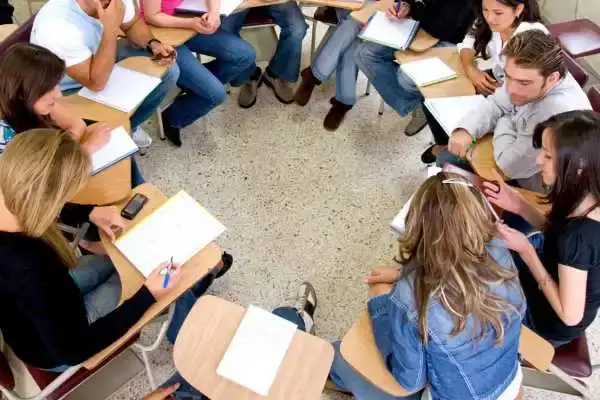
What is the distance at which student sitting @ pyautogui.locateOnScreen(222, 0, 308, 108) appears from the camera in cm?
343

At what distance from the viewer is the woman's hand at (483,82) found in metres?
2.79

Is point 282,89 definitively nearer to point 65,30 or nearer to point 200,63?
point 200,63

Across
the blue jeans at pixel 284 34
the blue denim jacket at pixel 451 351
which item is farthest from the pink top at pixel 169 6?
the blue denim jacket at pixel 451 351

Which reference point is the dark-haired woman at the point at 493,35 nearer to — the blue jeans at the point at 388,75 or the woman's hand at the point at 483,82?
the woman's hand at the point at 483,82

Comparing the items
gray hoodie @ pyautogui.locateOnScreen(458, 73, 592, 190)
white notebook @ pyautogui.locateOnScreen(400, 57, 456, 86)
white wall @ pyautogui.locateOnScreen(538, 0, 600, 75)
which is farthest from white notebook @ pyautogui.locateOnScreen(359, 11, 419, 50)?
white wall @ pyautogui.locateOnScreen(538, 0, 600, 75)

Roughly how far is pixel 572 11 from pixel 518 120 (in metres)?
2.19

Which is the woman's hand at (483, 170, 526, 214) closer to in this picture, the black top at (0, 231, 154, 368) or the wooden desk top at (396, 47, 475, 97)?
the wooden desk top at (396, 47, 475, 97)

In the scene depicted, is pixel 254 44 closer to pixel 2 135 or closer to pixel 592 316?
pixel 2 135

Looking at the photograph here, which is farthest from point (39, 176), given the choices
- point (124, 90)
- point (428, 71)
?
point (428, 71)

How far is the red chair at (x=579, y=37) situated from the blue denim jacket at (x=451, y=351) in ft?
6.25

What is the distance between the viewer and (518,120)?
245cm

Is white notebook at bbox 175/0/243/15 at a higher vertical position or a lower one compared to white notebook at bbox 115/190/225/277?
higher

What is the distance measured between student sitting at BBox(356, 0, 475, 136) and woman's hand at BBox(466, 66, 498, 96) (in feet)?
1.09

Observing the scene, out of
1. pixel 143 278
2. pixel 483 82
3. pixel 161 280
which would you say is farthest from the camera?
pixel 483 82
